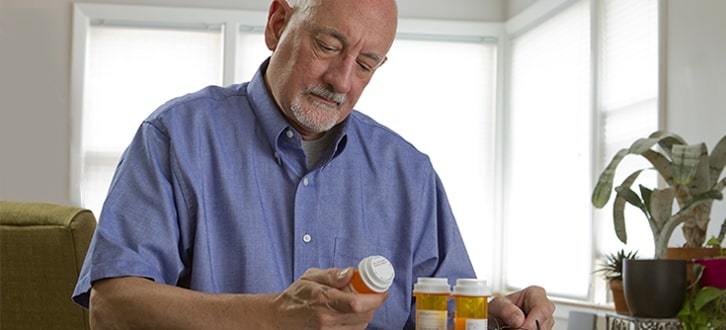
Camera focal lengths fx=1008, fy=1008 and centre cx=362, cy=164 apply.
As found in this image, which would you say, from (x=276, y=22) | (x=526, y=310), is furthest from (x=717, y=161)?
(x=276, y=22)

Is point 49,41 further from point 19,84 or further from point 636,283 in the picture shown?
point 636,283

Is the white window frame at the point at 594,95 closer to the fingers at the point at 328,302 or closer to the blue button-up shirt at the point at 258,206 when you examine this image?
the blue button-up shirt at the point at 258,206

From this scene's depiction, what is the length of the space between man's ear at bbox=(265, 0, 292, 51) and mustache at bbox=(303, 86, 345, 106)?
17 cm

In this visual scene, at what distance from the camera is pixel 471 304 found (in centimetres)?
139

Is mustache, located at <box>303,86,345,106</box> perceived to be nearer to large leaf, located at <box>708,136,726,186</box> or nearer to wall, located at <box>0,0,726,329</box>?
large leaf, located at <box>708,136,726,186</box>

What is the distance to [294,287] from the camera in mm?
1363

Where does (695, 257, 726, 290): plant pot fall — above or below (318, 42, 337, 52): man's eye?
below

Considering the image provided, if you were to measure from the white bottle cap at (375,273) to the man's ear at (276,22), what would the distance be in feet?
2.15

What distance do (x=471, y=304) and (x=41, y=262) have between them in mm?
989

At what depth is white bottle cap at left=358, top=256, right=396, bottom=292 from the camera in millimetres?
1287

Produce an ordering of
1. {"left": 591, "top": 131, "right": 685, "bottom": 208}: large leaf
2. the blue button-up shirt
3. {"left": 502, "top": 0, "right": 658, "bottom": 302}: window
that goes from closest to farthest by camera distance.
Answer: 1. the blue button-up shirt
2. {"left": 591, "top": 131, "right": 685, "bottom": 208}: large leaf
3. {"left": 502, "top": 0, "right": 658, "bottom": 302}: window

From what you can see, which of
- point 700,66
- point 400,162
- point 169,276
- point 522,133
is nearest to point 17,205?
point 169,276

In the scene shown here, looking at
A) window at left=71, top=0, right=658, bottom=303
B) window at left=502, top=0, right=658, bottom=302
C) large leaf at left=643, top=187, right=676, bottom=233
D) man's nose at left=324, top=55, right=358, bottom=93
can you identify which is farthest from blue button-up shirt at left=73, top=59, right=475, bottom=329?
window at left=71, top=0, right=658, bottom=303

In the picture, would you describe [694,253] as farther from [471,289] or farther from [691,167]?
[471,289]
